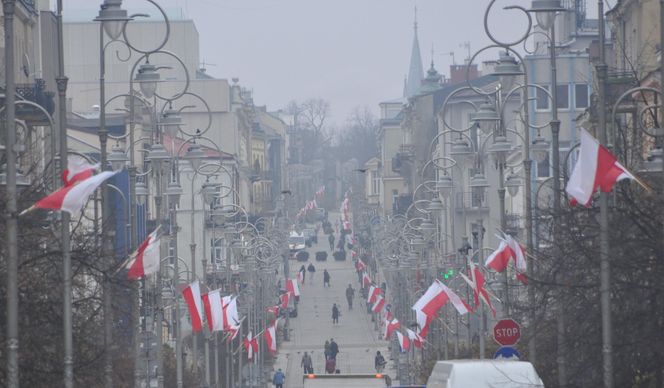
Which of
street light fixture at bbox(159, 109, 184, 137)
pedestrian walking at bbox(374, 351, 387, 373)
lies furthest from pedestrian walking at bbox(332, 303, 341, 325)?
street light fixture at bbox(159, 109, 184, 137)

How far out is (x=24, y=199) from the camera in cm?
2756

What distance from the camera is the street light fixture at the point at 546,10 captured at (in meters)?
29.5

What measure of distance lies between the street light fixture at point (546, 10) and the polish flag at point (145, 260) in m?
6.84

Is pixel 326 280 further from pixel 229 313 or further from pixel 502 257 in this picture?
pixel 502 257

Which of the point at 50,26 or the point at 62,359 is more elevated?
the point at 50,26

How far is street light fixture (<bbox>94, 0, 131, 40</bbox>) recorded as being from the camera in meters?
28.7

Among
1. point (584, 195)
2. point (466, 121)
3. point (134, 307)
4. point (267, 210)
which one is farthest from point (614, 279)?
point (267, 210)

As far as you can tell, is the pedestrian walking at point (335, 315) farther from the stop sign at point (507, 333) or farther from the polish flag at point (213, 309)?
the stop sign at point (507, 333)

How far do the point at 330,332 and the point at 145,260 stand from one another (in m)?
69.2

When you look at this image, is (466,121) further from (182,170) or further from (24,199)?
(24,199)

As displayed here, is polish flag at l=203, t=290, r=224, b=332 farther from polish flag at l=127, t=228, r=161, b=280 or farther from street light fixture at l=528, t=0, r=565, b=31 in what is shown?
street light fixture at l=528, t=0, r=565, b=31

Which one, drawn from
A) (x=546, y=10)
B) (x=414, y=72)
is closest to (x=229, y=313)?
(x=546, y=10)

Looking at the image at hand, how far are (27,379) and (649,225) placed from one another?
7974 millimetres

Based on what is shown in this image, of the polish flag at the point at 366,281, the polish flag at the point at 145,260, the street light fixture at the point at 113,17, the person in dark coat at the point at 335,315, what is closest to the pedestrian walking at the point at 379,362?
the person in dark coat at the point at 335,315
